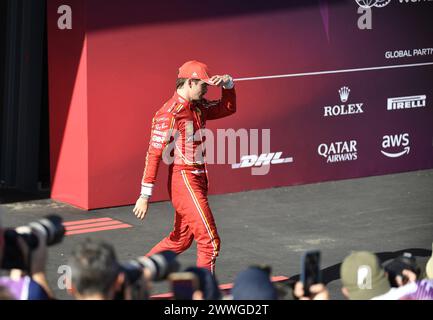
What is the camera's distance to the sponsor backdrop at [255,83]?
11.7m

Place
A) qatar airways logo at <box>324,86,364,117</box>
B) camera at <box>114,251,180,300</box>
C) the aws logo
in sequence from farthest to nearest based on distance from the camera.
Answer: the aws logo < qatar airways logo at <box>324,86,364,117</box> < camera at <box>114,251,180,300</box>

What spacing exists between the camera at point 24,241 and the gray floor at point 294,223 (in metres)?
3.76

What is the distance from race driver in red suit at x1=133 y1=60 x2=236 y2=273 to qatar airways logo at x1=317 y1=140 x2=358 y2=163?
14.3 feet

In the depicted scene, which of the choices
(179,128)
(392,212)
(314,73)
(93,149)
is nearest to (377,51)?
(314,73)

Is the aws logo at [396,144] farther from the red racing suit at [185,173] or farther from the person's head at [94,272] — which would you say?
the person's head at [94,272]

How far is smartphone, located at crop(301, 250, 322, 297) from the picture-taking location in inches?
192

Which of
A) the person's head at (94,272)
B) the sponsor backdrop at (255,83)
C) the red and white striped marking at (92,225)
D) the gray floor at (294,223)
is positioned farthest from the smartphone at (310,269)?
the sponsor backdrop at (255,83)

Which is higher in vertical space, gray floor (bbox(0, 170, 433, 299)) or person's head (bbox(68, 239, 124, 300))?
person's head (bbox(68, 239, 124, 300))

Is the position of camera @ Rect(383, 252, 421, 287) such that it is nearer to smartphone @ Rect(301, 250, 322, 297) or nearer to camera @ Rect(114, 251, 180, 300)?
smartphone @ Rect(301, 250, 322, 297)

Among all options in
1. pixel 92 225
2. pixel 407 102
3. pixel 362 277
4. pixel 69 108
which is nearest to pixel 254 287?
pixel 362 277

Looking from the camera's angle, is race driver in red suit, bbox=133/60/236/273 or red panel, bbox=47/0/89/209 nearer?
race driver in red suit, bbox=133/60/236/273

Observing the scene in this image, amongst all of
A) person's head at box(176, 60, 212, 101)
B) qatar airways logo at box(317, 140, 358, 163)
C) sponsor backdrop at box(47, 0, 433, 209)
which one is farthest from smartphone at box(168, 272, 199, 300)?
qatar airways logo at box(317, 140, 358, 163)

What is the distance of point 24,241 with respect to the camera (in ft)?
16.0
